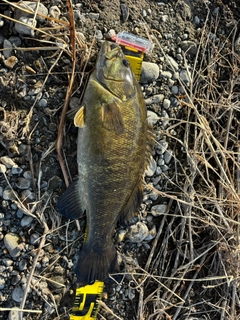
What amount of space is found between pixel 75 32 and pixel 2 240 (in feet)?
5.45

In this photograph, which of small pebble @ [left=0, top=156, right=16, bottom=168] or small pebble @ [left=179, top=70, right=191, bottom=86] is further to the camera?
small pebble @ [left=179, top=70, right=191, bottom=86]

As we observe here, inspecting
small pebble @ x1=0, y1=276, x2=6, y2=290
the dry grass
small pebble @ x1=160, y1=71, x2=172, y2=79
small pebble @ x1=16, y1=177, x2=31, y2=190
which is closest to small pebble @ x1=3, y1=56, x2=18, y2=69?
small pebble @ x1=16, y1=177, x2=31, y2=190

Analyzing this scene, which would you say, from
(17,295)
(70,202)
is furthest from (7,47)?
(17,295)

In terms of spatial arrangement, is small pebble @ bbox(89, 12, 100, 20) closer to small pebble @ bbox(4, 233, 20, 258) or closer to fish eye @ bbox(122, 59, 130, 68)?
fish eye @ bbox(122, 59, 130, 68)

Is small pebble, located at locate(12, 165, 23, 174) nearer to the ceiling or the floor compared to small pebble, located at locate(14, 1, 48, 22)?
nearer to the floor

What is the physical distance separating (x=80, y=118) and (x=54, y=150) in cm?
Result: 40

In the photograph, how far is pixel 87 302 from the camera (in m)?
3.25

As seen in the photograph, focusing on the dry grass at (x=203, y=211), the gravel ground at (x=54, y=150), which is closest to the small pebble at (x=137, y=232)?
the gravel ground at (x=54, y=150)

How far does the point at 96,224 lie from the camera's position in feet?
9.93

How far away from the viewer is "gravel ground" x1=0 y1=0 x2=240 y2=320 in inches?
121

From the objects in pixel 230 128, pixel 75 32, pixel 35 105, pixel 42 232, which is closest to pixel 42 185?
pixel 42 232

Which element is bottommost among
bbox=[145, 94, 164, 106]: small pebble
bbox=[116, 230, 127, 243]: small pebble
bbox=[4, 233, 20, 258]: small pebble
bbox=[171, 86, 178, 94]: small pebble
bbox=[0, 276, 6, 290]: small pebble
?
bbox=[0, 276, 6, 290]: small pebble

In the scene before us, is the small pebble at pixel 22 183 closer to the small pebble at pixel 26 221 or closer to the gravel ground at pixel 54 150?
the gravel ground at pixel 54 150

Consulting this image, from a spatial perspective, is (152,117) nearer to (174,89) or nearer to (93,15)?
(174,89)
